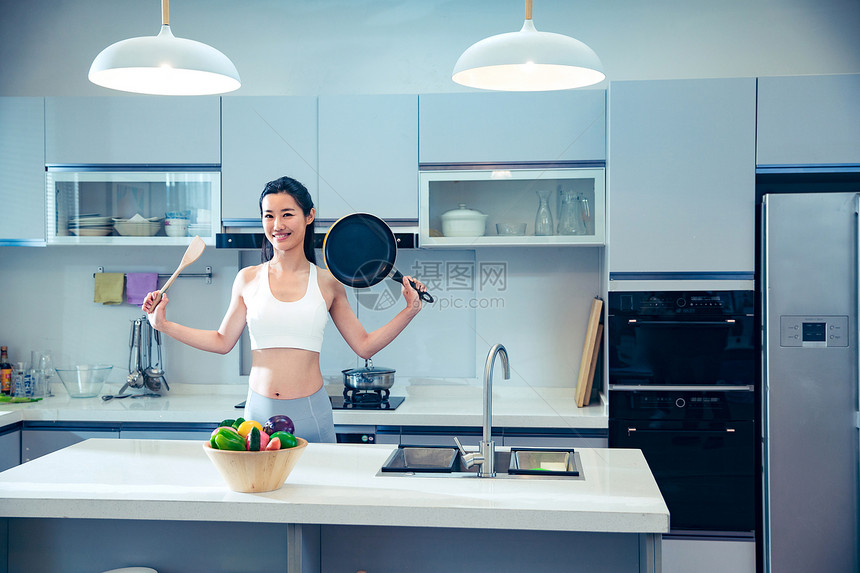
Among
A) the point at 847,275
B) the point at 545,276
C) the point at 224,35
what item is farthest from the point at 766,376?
the point at 224,35

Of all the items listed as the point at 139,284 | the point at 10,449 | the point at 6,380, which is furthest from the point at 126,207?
the point at 10,449

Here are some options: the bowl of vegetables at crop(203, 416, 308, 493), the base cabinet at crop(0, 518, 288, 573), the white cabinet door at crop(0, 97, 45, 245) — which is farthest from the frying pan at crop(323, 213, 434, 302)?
the white cabinet door at crop(0, 97, 45, 245)

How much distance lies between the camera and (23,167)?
134 inches

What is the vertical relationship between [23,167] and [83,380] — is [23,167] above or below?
above

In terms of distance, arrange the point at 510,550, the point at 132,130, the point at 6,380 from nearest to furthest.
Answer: the point at 510,550, the point at 132,130, the point at 6,380

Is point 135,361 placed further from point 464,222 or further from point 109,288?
point 464,222

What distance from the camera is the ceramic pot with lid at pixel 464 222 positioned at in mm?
3289

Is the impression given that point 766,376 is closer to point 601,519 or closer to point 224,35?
point 601,519

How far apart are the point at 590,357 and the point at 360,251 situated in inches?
52.7

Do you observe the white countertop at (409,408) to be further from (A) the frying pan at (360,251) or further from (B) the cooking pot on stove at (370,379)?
(A) the frying pan at (360,251)

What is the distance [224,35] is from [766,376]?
297 cm

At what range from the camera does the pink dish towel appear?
372 centimetres

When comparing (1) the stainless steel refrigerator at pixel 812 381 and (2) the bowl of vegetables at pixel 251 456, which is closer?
(2) the bowl of vegetables at pixel 251 456

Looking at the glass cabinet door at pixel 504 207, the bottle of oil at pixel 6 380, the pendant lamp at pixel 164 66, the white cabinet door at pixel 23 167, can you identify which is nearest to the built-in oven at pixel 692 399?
the glass cabinet door at pixel 504 207
